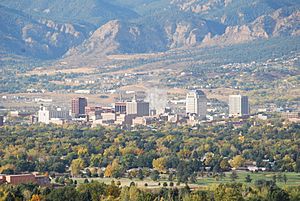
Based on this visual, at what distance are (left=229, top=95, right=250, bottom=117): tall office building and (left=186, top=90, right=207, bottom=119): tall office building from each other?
228 cm

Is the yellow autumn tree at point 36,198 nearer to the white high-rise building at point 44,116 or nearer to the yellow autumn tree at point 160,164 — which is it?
the yellow autumn tree at point 160,164

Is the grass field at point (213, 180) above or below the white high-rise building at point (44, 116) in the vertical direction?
below

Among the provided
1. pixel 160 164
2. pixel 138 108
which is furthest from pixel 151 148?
pixel 138 108

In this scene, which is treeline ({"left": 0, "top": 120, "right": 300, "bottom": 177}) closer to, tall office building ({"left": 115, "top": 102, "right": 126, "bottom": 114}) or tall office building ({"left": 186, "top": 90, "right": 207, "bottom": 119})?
tall office building ({"left": 186, "top": 90, "right": 207, "bottom": 119})

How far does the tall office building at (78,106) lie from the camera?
434ft

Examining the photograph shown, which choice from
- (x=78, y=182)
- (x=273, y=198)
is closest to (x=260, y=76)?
(x=78, y=182)

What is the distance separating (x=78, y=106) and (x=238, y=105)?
14418mm

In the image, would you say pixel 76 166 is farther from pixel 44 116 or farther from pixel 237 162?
pixel 44 116

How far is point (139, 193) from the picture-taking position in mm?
57406

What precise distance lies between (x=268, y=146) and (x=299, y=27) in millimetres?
101546

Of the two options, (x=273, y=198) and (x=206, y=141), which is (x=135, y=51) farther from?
(x=273, y=198)

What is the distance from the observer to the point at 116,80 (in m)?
161

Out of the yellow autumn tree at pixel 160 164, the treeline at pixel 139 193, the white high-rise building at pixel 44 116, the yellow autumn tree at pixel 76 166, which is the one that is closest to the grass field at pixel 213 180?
the yellow autumn tree at pixel 76 166

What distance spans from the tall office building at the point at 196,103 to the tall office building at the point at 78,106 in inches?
363
